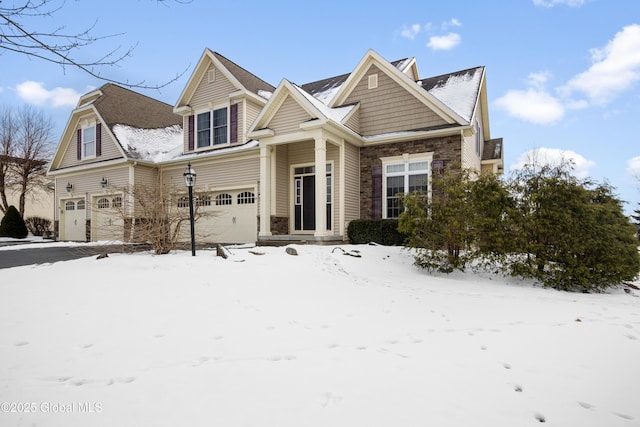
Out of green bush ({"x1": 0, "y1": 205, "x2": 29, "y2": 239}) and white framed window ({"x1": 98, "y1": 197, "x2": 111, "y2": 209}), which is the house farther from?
green bush ({"x1": 0, "y1": 205, "x2": 29, "y2": 239})

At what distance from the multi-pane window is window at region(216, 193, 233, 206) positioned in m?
6.29

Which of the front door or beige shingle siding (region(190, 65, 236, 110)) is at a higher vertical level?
beige shingle siding (region(190, 65, 236, 110))

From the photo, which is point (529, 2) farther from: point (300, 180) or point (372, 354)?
point (372, 354)

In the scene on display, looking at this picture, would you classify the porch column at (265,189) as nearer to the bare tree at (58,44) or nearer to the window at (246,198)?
the window at (246,198)

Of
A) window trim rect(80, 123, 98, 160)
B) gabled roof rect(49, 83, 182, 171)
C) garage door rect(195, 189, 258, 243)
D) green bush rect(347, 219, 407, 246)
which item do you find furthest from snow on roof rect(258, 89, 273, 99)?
window trim rect(80, 123, 98, 160)

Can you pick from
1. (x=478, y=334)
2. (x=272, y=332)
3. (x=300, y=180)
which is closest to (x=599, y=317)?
(x=478, y=334)

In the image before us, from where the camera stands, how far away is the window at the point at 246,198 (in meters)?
13.4

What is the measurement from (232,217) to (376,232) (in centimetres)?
612

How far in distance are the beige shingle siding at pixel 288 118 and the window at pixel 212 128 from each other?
354 centimetres

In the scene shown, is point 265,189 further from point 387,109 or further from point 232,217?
point 387,109

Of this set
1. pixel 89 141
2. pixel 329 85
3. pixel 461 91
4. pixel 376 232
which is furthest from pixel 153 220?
pixel 89 141

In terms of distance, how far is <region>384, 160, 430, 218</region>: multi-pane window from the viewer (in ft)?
35.5

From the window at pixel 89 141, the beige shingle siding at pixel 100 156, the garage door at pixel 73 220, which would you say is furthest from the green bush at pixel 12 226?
the window at pixel 89 141

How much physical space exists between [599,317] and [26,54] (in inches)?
279
